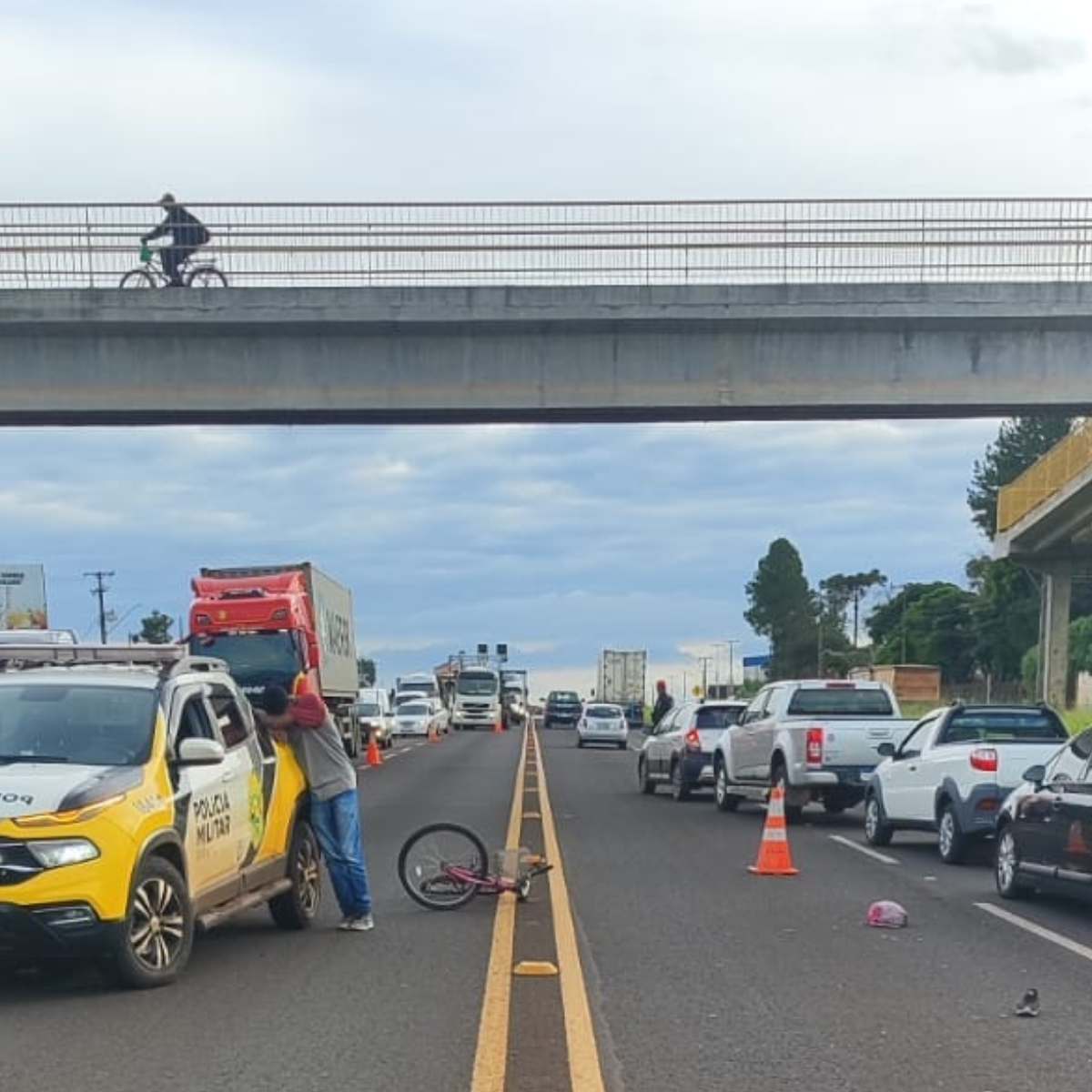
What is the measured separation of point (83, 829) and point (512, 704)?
253 feet

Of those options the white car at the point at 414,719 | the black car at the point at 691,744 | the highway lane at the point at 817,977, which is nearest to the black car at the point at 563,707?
the white car at the point at 414,719

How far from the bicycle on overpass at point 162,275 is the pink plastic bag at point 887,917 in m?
15.7

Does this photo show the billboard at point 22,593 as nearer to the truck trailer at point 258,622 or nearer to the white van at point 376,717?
the white van at point 376,717

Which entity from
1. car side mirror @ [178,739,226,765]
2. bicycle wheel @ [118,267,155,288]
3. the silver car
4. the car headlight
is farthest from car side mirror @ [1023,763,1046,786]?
the silver car

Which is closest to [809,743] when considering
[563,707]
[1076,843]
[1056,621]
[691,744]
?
[691,744]

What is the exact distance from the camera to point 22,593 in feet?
182

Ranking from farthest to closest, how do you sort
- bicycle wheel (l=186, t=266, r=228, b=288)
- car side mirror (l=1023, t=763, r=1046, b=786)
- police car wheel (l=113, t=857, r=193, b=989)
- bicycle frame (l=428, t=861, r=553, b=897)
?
bicycle wheel (l=186, t=266, r=228, b=288), car side mirror (l=1023, t=763, r=1046, b=786), bicycle frame (l=428, t=861, r=553, b=897), police car wheel (l=113, t=857, r=193, b=989)

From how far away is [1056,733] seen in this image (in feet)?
57.9

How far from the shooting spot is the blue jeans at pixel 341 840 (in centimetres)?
1098

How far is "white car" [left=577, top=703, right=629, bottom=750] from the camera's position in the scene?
53500 millimetres

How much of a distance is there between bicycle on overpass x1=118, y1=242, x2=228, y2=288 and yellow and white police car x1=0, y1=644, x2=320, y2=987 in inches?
545

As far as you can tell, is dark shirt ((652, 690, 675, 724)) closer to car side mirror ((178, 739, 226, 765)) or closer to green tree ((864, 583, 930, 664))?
car side mirror ((178, 739, 226, 765))

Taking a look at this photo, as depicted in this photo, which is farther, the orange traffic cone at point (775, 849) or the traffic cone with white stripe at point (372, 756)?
the traffic cone with white stripe at point (372, 756)

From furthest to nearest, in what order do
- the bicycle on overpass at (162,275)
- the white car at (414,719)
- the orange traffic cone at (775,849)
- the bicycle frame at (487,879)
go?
the white car at (414,719)
the bicycle on overpass at (162,275)
the orange traffic cone at (775,849)
the bicycle frame at (487,879)
